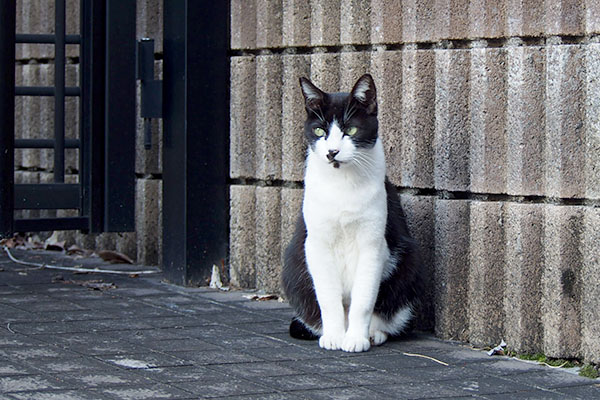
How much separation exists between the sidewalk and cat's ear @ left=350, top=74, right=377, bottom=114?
1.09 metres

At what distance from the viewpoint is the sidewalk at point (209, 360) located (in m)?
3.59

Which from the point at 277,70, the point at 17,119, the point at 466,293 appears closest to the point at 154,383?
the point at 466,293

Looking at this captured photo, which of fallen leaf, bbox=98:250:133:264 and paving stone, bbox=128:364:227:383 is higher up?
fallen leaf, bbox=98:250:133:264

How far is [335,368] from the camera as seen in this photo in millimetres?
3988

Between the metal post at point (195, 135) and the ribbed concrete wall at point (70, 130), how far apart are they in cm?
57

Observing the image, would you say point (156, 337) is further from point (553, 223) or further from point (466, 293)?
point (553, 223)

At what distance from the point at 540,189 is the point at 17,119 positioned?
5.20 metres

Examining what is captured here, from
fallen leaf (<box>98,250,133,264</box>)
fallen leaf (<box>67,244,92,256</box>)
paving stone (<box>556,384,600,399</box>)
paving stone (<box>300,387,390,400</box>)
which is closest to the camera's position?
paving stone (<box>300,387,390,400</box>)

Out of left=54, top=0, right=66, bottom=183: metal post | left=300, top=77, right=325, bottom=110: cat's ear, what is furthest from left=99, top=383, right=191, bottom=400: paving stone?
left=54, top=0, right=66, bottom=183: metal post

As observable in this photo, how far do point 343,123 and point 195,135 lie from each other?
1727 mm

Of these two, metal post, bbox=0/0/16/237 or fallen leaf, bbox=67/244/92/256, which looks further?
fallen leaf, bbox=67/244/92/256

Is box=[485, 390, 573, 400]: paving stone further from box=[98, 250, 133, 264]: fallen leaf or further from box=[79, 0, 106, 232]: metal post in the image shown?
box=[98, 250, 133, 264]: fallen leaf

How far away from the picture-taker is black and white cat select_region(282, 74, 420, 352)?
4398 mm

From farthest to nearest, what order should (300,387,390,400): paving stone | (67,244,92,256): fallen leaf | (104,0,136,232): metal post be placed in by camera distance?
(67,244,92,256): fallen leaf → (104,0,136,232): metal post → (300,387,390,400): paving stone
